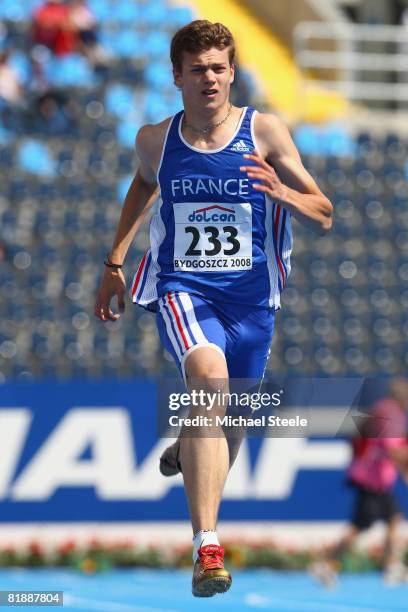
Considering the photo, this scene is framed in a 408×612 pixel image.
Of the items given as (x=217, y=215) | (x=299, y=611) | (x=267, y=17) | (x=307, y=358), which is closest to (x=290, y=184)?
(x=217, y=215)

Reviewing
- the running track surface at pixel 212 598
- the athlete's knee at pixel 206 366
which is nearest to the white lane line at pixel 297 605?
the running track surface at pixel 212 598

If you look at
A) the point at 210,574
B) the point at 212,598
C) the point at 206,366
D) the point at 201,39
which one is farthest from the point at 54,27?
the point at 210,574

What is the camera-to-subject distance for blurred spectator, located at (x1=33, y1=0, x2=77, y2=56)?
17.3 metres

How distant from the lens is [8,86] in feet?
54.2

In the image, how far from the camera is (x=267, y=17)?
72.6ft

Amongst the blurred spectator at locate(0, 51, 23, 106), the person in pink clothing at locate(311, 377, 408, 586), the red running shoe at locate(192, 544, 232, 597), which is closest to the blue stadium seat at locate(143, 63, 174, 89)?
the blurred spectator at locate(0, 51, 23, 106)

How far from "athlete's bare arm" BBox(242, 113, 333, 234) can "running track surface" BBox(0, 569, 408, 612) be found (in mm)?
4812

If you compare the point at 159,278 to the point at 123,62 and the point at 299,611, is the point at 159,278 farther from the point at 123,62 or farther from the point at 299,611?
the point at 123,62

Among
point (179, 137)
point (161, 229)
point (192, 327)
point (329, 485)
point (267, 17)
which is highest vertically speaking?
point (267, 17)

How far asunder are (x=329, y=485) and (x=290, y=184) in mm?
7966

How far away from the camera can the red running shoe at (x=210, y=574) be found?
19.5ft

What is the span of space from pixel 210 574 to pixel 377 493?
7696 millimetres

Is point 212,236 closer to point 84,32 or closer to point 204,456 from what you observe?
point 204,456

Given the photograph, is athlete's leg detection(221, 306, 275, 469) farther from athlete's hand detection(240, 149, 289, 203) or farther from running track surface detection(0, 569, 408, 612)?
running track surface detection(0, 569, 408, 612)
